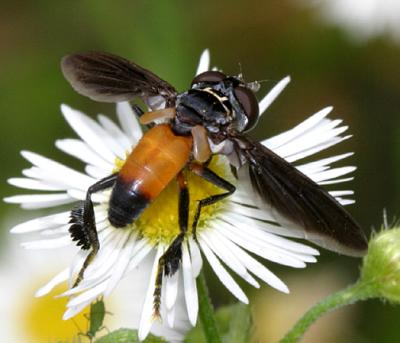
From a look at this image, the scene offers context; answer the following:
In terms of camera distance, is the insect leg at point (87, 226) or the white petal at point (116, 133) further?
the white petal at point (116, 133)

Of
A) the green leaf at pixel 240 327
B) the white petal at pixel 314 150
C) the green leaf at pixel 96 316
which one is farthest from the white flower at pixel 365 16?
the green leaf at pixel 96 316

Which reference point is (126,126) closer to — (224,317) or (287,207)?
(224,317)

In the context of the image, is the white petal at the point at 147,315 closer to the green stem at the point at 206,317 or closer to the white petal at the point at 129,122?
the green stem at the point at 206,317

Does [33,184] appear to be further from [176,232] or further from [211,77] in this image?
[211,77]

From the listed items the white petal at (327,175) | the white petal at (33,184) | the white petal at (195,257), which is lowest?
the white petal at (327,175)

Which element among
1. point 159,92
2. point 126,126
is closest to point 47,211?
point 126,126

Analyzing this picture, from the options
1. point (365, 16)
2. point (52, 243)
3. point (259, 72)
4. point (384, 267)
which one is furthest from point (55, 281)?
point (365, 16)
